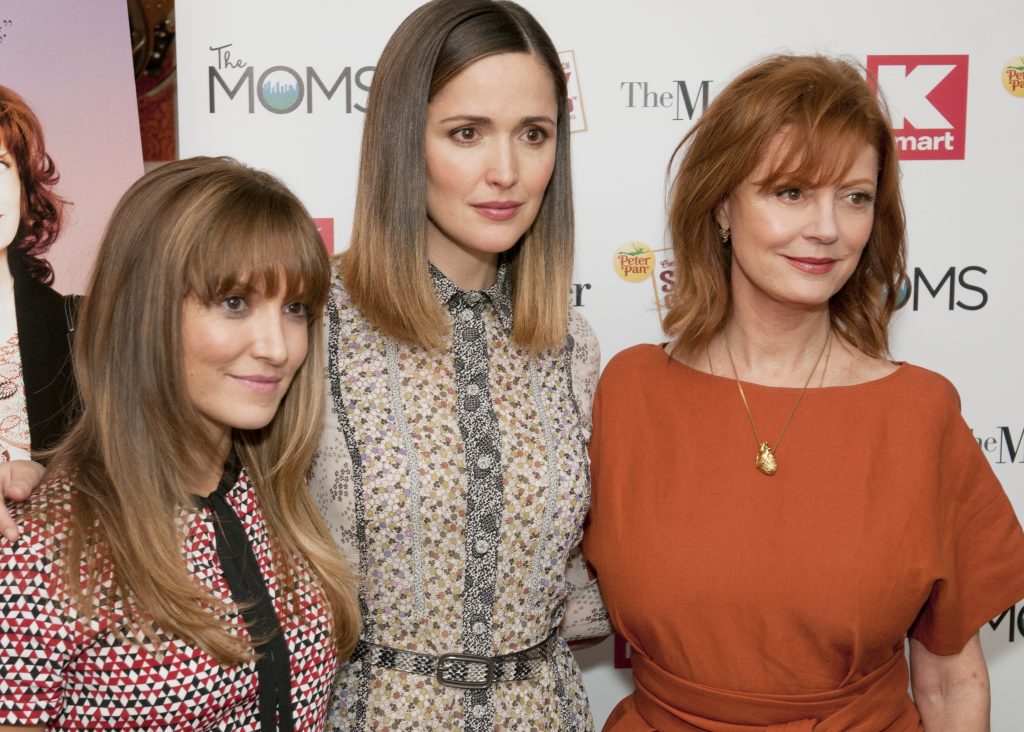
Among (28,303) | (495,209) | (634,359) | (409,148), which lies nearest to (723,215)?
(634,359)

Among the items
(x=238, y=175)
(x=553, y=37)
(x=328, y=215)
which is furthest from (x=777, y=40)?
(x=238, y=175)

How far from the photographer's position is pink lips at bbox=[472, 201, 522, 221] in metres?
1.55

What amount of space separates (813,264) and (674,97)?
78cm

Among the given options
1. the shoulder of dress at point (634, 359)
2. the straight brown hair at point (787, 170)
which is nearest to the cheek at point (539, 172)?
the straight brown hair at point (787, 170)

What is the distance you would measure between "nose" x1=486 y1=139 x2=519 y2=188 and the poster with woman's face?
32.6 inches

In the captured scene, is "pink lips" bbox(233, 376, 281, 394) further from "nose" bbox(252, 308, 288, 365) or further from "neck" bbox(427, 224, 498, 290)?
"neck" bbox(427, 224, 498, 290)

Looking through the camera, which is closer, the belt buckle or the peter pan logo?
the belt buckle

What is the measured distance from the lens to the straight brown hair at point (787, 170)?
5.11 feet

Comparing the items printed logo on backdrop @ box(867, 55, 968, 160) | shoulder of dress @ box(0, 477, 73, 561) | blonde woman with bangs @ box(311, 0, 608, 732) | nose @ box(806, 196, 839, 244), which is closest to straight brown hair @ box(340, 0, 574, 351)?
blonde woman with bangs @ box(311, 0, 608, 732)

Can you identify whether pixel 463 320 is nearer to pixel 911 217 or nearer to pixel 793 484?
pixel 793 484

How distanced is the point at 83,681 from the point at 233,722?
202 millimetres

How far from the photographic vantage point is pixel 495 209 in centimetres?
156

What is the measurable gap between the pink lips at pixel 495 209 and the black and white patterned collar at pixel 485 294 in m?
0.14

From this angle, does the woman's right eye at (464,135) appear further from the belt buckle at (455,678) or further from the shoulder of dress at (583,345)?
the belt buckle at (455,678)
